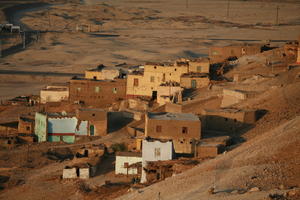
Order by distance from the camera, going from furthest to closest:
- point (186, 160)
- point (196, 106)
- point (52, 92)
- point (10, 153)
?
1. point (52, 92)
2. point (196, 106)
3. point (10, 153)
4. point (186, 160)

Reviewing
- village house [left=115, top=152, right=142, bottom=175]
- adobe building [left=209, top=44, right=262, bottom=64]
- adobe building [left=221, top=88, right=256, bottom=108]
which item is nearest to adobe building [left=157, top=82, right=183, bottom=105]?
adobe building [left=221, top=88, right=256, bottom=108]

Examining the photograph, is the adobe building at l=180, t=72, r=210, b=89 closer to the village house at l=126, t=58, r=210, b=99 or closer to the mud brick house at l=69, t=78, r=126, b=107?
the village house at l=126, t=58, r=210, b=99

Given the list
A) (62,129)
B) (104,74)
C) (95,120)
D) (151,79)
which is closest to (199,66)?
(151,79)

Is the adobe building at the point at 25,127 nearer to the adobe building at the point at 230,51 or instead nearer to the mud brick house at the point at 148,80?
the mud brick house at the point at 148,80

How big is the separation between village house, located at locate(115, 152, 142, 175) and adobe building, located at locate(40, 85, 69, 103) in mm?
8675

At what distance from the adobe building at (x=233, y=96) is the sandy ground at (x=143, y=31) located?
11.9 meters

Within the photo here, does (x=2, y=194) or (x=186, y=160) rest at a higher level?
(x=186, y=160)

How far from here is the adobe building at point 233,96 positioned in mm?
22094

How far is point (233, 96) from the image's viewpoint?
73.2 feet

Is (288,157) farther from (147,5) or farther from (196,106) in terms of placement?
(147,5)

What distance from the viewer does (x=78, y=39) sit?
59.0 m

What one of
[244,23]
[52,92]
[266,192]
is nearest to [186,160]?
[266,192]

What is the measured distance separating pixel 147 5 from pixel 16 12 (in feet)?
82.0

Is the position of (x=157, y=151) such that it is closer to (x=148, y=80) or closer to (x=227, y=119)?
(x=227, y=119)
